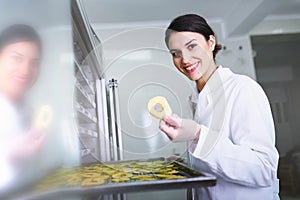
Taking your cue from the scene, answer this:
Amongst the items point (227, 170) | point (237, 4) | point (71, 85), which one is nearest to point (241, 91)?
point (227, 170)

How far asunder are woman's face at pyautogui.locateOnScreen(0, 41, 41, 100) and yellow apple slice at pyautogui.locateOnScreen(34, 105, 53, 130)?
0.03 m

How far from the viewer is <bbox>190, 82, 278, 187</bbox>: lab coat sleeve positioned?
1.83 feet

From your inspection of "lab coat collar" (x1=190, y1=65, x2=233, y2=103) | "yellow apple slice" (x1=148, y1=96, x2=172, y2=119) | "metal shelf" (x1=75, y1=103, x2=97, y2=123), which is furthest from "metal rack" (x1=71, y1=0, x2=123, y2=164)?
"lab coat collar" (x1=190, y1=65, x2=233, y2=103)

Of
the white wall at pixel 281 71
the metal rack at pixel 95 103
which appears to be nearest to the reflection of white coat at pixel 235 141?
the metal rack at pixel 95 103

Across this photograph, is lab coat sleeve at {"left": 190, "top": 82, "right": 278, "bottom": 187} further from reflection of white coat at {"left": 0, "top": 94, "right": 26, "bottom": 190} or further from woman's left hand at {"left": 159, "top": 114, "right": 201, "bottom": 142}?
reflection of white coat at {"left": 0, "top": 94, "right": 26, "bottom": 190}

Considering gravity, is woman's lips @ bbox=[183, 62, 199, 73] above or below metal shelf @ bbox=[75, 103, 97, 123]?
above

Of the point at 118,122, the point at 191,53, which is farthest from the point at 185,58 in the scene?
the point at 118,122

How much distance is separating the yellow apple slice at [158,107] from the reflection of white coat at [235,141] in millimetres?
89

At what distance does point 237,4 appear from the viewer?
1.19 meters

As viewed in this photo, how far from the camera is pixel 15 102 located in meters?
0.33

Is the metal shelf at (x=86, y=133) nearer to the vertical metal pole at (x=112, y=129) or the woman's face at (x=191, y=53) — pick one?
the vertical metal pole at (x=112, y=129)

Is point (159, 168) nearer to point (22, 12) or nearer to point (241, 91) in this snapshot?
point (241, 91)

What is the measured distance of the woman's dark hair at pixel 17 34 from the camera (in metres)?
0.34

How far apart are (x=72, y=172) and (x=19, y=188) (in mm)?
159
